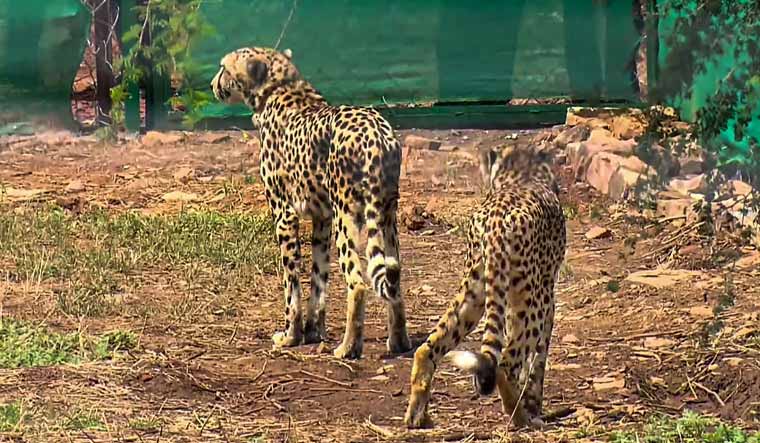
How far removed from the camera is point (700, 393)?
18.0 ft

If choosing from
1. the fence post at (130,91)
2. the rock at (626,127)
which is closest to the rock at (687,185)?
the rock at (626,127)

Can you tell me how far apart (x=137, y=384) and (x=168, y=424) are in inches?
22.6

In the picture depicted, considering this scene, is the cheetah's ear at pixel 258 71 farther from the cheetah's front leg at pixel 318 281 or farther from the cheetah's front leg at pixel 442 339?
the cheetah's front leg at pixel 442 339

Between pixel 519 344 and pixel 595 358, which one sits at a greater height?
pixel 519 344

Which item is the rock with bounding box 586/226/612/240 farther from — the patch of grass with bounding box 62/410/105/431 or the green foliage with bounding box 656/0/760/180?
the patch of grass with bounding box 62/410/105/431

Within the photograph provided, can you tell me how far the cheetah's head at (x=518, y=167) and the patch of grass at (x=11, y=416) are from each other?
1.88 metres

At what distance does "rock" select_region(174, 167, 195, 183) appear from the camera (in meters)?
9.82

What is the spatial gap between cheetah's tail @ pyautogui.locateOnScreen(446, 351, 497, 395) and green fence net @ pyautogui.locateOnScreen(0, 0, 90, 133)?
7.02m

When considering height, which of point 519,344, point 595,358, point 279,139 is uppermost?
point 279,139

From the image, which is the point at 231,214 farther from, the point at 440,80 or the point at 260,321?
the point at 440,80

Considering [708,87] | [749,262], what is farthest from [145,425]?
[708,87]

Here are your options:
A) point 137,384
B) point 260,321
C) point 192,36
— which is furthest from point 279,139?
point 192,36

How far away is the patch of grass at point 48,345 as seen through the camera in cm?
584

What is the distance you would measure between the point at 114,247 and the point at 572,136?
12.2 feet
